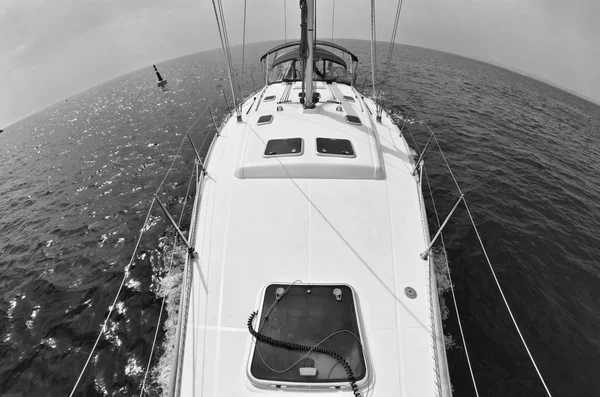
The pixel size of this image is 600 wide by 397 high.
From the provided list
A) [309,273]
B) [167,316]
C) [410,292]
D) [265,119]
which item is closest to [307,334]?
[309,273]

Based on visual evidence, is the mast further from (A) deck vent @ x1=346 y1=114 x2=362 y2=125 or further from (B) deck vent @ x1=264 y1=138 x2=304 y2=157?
(B) deck vent @ x1=264 y1=138 x2=304 y2=157

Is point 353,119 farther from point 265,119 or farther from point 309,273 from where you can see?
point 309,273

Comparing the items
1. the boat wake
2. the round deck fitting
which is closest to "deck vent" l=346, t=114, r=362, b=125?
the round deck fitting

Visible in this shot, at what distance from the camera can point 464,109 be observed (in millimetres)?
22453

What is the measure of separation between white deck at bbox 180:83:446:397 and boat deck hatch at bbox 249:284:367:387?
0.19 m

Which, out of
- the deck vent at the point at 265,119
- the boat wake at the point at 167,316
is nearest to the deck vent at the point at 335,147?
the deck vent at the point at 265,119

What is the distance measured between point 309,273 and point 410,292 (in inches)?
75.4

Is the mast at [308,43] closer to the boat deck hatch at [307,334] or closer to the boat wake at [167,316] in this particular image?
the boat wake at [167,316]

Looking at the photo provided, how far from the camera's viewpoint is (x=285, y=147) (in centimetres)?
660

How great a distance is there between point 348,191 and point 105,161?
17762 mm

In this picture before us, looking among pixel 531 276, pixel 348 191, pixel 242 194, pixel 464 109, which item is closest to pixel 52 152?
pixel 242 194

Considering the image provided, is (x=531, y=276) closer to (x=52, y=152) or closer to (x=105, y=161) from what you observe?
(x=105, y=161)

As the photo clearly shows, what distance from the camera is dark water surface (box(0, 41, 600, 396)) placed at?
228 inches

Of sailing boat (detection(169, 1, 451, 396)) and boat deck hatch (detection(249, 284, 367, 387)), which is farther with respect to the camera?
sailing boat (detection(169, 1, 451, 396))
